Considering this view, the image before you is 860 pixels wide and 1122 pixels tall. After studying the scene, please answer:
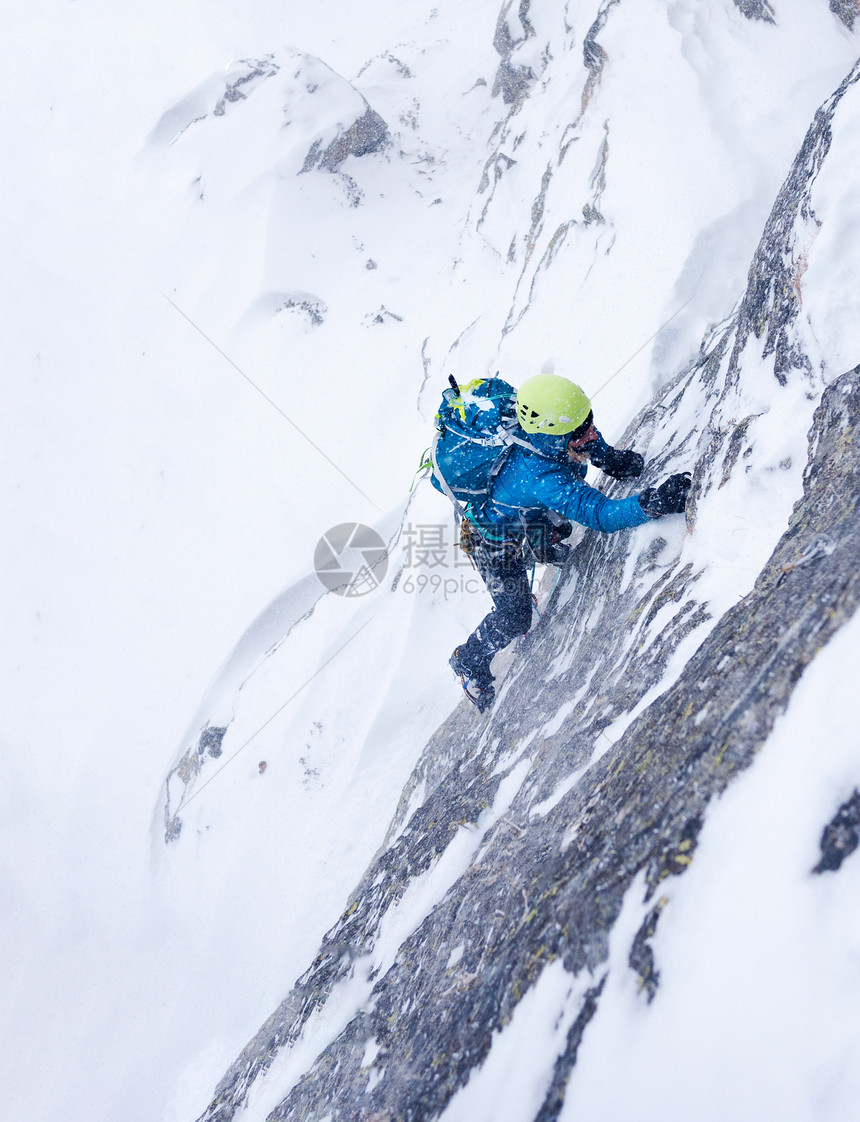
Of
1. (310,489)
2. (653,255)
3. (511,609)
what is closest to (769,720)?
(511,609)

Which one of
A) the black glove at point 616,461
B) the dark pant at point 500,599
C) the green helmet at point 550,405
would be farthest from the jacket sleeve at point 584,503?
the dark pant at point 500,599

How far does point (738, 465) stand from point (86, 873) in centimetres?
1426

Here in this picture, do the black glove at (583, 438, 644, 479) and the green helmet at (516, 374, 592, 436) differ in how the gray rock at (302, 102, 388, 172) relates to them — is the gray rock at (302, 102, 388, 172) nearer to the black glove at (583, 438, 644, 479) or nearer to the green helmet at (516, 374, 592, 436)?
the black glove at (583, 438, 644, 479)

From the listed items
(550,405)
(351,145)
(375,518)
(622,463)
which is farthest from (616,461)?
(351,145)

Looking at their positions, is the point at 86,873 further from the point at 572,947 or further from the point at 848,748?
the point at 848,748

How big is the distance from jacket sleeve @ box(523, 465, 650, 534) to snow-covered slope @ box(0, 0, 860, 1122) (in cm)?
35

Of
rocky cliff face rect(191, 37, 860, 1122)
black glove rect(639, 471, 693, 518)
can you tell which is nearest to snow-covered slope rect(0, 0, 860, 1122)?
rocky cliff face rect(191, 37, 860, 1122)

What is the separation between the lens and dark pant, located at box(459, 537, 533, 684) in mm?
5230

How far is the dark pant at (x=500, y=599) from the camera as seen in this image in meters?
5.23

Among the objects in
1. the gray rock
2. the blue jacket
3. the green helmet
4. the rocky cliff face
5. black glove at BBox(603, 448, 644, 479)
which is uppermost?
the gray rock

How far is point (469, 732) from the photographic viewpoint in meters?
6.33

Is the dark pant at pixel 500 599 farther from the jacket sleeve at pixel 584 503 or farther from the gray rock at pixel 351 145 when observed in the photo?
the gray rock at pixel 351 145

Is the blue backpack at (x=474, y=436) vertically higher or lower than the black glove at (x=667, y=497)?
higher

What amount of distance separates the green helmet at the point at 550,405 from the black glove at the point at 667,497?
63 centimetres
